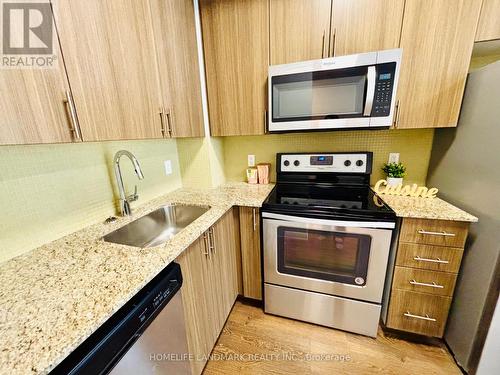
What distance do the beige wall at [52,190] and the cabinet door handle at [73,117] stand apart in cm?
34

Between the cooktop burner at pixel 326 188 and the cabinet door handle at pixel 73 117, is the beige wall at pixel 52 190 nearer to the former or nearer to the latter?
the cabinet door handle at pixel 73 117

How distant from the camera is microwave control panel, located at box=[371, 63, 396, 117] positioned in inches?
47.2

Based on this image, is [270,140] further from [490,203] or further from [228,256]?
[490,203]

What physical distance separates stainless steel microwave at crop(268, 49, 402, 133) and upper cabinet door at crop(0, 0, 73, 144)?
3.64 ft

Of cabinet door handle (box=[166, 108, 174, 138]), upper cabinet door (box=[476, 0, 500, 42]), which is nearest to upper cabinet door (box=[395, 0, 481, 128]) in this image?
upper cabinet door (box=[476, 0, 500, 42])

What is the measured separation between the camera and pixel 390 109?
1.26 metres

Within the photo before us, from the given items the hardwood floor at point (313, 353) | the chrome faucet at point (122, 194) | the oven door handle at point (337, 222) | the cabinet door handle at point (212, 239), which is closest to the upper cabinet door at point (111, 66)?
the chrome faucet at point (122, 194)

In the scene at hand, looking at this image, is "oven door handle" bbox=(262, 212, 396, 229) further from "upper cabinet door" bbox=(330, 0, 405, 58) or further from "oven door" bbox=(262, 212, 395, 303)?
"upper cabinet door" bbox=(330, 0, 405, 58)

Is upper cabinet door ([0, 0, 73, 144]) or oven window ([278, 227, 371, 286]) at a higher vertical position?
upper cabinet door ([0, 0, 73, 144])

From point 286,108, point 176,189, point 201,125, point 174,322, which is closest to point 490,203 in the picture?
point 286,108

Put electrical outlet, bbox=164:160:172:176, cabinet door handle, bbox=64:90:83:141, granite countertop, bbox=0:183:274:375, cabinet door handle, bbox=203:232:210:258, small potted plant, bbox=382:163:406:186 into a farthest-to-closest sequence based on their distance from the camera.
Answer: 1. electrical outlet, bbox=164:160:172:176
2. small potted plant, bbox=382:163:406:186
3. cabinet door handle, bbox=203:232:210:258
4. cabinet door handle, bbox=64:90:83:141
5. granite countertop, bbox=0:183:274:375

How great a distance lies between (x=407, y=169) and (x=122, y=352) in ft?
6.63

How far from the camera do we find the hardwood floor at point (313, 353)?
1.26 meters

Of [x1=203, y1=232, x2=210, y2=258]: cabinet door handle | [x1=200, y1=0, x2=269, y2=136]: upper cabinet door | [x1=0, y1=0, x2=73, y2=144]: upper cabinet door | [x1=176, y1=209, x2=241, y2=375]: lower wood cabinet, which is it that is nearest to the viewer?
[x1=0, y1=0, x2=73, y2=144]: upper cabinet door
